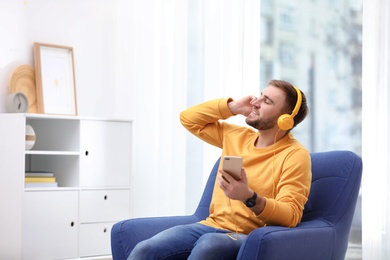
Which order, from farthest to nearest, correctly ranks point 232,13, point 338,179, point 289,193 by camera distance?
1. point 232,13
2. point 338,179
3. point 289,193

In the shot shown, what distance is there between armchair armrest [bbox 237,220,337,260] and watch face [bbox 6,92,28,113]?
226 cm

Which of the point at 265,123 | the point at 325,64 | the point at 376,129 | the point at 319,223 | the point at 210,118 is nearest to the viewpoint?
the point at 319,223

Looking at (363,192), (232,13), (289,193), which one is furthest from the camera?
(232,13)

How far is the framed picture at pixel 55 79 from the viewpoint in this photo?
14.4ft

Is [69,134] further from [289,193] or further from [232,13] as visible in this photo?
[289,193]

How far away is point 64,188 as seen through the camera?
164 inches

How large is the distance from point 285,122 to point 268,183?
23cm

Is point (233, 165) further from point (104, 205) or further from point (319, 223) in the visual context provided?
point (104, 205)

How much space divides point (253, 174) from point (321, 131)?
4.35ft

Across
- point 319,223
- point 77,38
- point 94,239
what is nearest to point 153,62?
point 77,38

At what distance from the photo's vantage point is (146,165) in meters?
4.83

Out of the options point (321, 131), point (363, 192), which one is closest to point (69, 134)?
point (321, 131)

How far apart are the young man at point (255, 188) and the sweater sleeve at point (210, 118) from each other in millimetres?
54

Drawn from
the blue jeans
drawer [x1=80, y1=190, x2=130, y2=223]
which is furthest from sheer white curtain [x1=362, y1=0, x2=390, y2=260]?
drawer [x1=80, y1=190, x2=130, y2=223]
